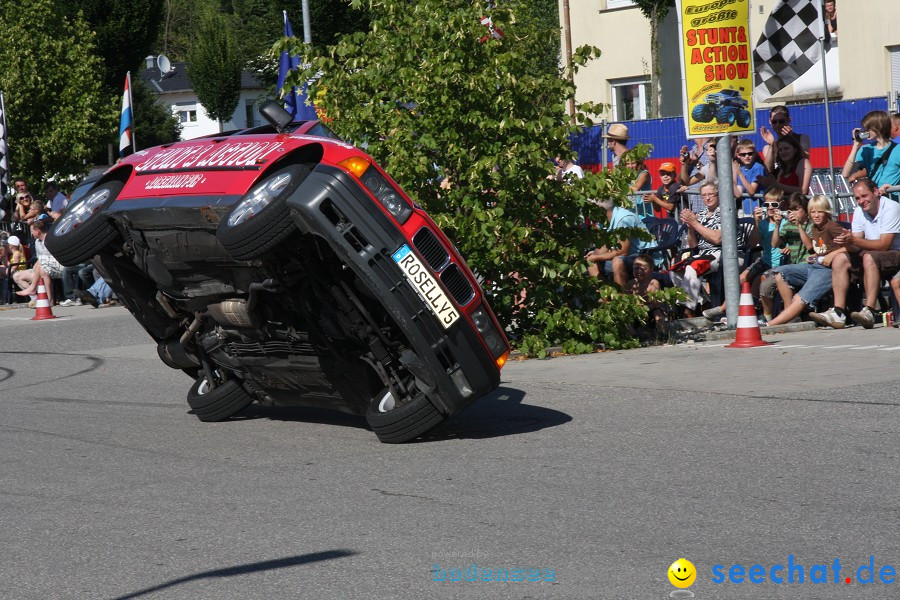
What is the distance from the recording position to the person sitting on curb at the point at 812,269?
1322 cm

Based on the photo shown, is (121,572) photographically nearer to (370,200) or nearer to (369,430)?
(370,200)

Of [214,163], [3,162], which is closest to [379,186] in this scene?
[214,163]

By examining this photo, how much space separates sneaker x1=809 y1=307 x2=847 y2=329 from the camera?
13.1 meters

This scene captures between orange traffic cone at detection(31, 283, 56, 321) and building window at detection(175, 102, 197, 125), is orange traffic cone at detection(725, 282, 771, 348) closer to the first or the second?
orange traffic cone at detection(31, 283, 56, 321)

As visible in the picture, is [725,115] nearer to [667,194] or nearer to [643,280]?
[643,280]

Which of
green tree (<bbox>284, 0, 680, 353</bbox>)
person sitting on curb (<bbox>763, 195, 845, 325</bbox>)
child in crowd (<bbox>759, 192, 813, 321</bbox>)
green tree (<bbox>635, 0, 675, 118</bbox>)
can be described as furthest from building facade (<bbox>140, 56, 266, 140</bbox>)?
green tree (<bbox>284, 0, 680, 353</bbox>)

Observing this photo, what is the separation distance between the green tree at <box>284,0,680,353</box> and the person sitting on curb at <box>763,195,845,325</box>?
1960mm

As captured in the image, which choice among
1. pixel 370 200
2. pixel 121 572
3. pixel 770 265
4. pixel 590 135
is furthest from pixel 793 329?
pixel 590 135

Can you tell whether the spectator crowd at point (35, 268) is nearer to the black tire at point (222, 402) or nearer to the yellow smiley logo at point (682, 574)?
the black tire at point (222, 402)

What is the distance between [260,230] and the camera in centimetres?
714

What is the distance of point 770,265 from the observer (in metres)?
A: 14.3

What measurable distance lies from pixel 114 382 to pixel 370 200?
557cm

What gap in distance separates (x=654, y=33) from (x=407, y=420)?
28722mm

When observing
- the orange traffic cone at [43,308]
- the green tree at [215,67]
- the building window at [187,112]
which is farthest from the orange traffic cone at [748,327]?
the building window at [187,112]
